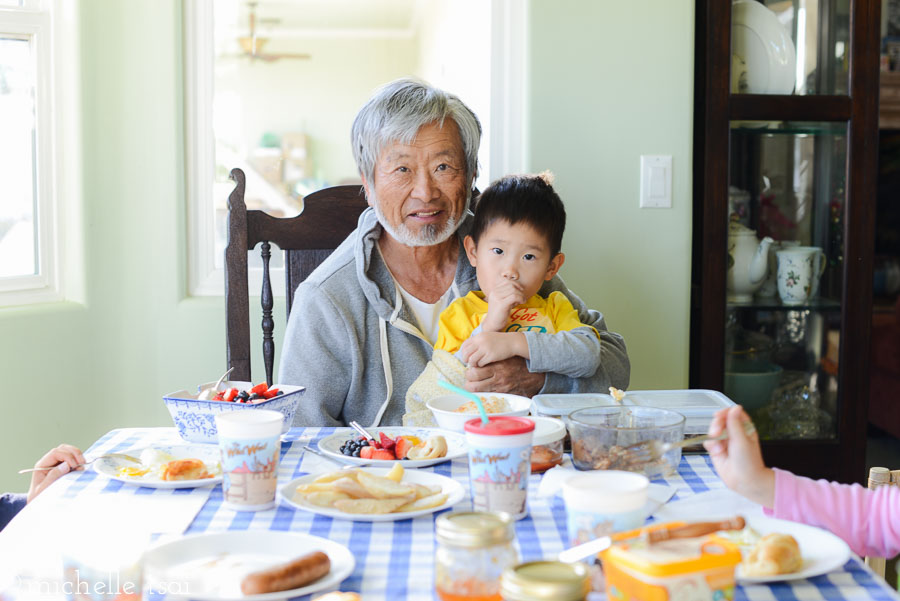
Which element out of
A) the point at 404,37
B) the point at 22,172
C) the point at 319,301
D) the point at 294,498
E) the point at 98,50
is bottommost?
the point at 294,498

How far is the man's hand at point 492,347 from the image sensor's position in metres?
1.74

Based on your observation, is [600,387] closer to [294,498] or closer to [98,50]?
[294,498]

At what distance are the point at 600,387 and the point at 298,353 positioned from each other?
66cm

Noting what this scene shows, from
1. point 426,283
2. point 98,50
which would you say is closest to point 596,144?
point 426,283

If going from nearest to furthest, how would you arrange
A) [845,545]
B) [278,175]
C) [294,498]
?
[845,545]
[294,498]
[278,175]

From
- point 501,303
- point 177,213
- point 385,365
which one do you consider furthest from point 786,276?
point 177,213

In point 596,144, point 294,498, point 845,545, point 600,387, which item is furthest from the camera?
point 596,144

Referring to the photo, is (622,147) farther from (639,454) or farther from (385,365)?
(639,454)

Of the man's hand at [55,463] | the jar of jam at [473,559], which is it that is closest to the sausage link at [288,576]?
the jar of jam at [473,559]

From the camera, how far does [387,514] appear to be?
1079mm

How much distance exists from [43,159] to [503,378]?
5.26ft

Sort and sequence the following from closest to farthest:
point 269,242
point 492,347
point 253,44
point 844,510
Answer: point 844,510 < point 492,347 < point 269,242 < point 253,44

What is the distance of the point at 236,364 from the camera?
2.15 m

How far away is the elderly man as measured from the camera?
194 centimetres
